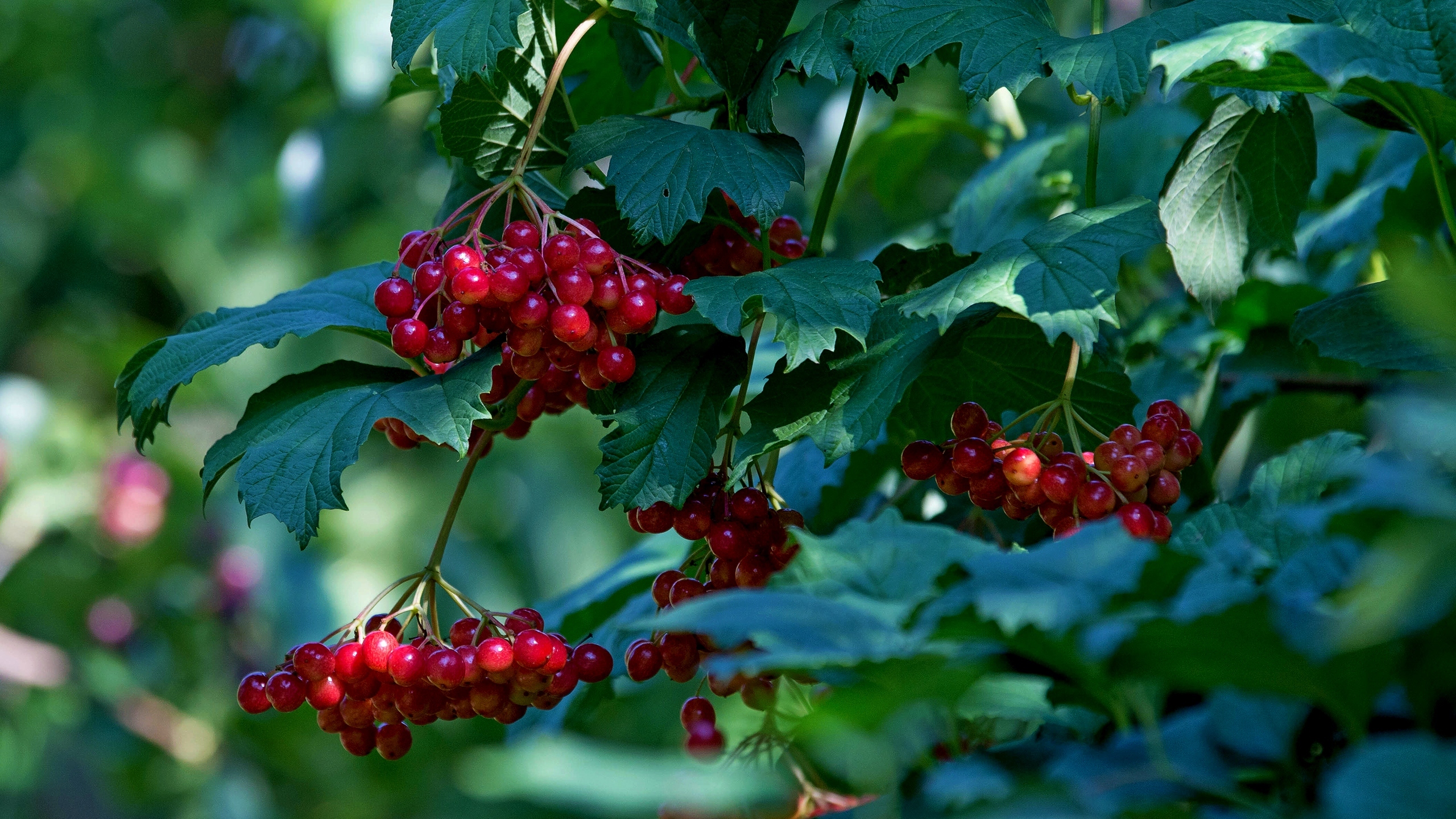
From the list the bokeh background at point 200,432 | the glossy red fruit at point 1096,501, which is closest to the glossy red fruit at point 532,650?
the glossy red fruit at point 1096,501

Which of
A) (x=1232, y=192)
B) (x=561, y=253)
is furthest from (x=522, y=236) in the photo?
(x=1232, y=192)

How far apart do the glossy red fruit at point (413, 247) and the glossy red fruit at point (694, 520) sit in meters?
0.22

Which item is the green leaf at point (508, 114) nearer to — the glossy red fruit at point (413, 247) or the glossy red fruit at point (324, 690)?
the glossy red fruit at point (413, 247)

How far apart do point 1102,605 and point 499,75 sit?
0.54 m

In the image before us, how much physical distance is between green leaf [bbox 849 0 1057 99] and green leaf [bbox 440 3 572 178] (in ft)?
0.67

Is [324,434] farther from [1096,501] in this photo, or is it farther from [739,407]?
[1096,501]

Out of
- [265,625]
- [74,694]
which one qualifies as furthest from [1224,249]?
[74,694]

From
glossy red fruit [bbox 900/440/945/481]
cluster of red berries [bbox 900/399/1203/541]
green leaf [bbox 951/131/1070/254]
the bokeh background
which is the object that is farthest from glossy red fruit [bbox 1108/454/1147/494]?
the bokeh background

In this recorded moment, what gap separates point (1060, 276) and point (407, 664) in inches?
16.5

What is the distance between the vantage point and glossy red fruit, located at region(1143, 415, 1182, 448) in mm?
657

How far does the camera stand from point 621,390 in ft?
2.34

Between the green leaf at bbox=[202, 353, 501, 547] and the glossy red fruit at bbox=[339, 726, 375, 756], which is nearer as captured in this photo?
the green leaf at bbox=[202, 353, 501, 547]

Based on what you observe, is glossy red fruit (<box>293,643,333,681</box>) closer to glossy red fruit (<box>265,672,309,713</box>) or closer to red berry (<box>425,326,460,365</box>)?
glossy red fruit (<box>265,672,309,713</box>)

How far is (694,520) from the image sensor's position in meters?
0.70
